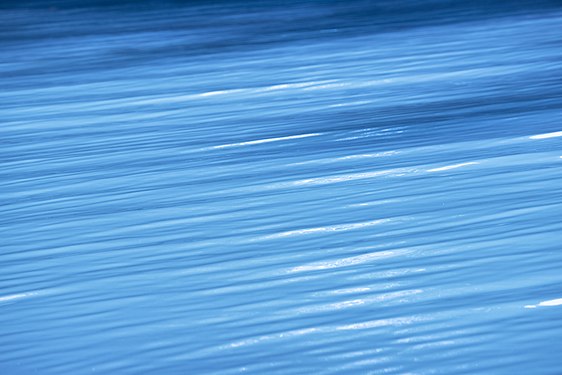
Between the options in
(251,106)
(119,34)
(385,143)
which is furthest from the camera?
(119,34)

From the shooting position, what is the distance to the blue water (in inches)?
28.5

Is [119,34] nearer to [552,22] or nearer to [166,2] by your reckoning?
[166,2]

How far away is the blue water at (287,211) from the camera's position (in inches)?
28.5

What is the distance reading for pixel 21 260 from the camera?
916 mm

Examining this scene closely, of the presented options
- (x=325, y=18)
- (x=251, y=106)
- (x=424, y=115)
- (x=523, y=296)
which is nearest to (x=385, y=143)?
(x=424, y=115)

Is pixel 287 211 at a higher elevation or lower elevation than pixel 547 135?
lower

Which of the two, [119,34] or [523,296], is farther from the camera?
[119,34]

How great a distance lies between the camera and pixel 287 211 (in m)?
1.01

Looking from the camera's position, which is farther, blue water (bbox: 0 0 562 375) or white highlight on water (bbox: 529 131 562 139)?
white highlight on water (bbox: 529 131 562 139)

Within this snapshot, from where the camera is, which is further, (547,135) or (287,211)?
(547,135)

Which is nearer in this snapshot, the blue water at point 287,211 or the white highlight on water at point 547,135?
the blue water at point 287,211

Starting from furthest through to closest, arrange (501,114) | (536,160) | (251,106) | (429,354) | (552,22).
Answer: (552,22) < (251,106) < (501,114) < (536,160) < (429,354)

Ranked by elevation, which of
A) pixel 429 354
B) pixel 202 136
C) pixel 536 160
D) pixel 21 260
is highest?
pixel 202 136

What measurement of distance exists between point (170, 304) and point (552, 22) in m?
1.63
